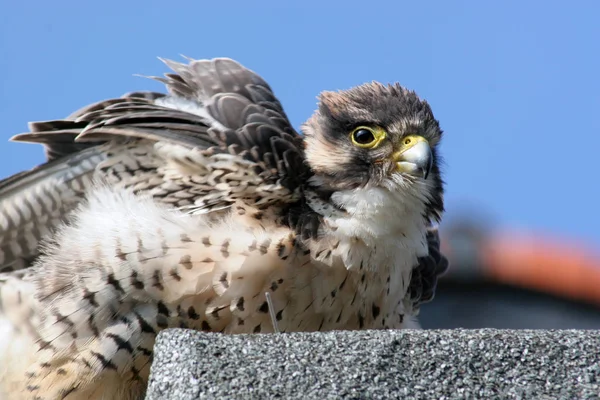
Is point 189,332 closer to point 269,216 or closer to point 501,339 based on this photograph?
point 501,339

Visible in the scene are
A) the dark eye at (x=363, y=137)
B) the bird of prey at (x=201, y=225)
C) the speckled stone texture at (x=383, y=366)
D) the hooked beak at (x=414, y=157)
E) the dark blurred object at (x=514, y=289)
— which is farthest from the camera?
the dark blurred object at (x=514, y=289)

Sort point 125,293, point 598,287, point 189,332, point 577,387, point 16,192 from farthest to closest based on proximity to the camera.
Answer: point 598,287 < point 16,192 < point 125,293 < point 189,332 < point 577,387

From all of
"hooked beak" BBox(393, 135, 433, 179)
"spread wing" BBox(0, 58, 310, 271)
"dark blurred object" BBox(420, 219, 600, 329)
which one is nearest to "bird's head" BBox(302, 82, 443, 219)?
"hooked beak" BBox(393, 135, 433, 179)

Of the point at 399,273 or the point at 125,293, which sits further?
the point at 399,273

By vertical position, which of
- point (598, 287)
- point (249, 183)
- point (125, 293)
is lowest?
point (598, 287)

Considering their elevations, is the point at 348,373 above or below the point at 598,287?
above

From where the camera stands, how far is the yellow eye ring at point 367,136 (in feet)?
12.4

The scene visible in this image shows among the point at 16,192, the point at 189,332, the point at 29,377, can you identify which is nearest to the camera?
the point at 189,332

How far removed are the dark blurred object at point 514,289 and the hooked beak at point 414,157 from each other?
314 cm

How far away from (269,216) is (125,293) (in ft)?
1.92

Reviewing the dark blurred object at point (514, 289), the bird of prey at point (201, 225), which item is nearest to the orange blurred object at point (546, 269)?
the dark blurred object at point (514, 289)

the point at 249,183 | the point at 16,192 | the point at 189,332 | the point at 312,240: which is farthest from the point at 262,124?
the point at 189,332

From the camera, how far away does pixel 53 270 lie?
12.5 ft

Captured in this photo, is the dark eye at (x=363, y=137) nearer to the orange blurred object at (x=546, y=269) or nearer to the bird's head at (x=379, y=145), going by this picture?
the bird's head at (x=379, y=145)
